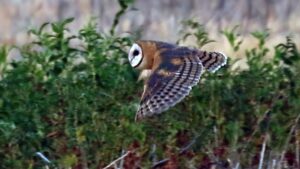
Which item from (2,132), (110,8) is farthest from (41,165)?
(110,8)

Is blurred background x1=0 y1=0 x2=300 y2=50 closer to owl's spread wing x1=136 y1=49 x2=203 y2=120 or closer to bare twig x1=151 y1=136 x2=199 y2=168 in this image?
owl's spread wing x1=136 y1=49 x2=203 y2=120

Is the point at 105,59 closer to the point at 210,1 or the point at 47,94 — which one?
the point at 47,94

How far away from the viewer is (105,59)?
8.85 meters

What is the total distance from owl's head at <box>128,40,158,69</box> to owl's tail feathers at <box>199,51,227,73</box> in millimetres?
281

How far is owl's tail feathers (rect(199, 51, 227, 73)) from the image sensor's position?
8.61 m

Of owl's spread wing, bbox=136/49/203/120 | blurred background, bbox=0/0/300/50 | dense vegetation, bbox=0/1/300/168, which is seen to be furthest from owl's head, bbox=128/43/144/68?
blurred background, bbox=0/0/300/50

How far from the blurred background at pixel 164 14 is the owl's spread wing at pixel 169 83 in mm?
6094

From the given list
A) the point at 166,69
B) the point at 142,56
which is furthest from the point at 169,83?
the point at 142,56

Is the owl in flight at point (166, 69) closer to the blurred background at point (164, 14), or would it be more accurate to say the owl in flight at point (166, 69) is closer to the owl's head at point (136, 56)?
the owl's head at point (136, 56)

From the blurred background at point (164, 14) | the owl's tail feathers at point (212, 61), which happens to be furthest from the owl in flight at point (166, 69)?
the blurred background at point (164, 14)

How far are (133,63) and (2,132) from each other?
0.88 m

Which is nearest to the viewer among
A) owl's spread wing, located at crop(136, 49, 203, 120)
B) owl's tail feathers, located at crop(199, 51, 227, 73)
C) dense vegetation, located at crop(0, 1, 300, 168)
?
owl's spread wing, located at crop(136, 49, 203, 120)

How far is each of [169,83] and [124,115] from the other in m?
0.28

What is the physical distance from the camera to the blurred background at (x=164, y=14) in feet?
48.8
